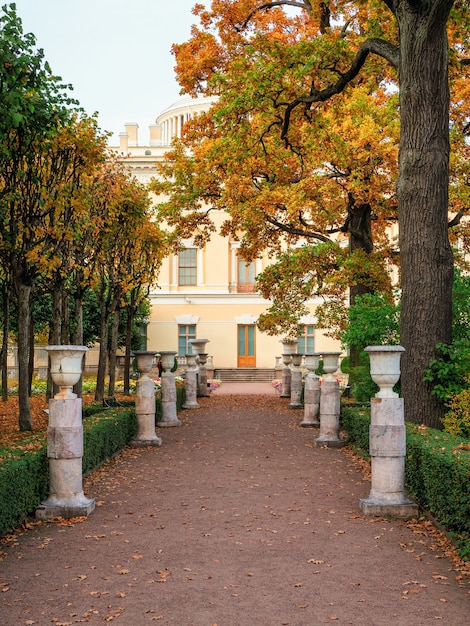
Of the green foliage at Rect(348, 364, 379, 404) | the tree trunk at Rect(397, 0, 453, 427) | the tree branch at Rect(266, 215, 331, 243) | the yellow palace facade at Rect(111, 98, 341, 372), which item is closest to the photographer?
the tree trunk at Rect(397, 0, 453, 427)

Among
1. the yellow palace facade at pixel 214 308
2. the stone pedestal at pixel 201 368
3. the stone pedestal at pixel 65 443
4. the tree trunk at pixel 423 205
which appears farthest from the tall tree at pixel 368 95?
the yellow palace facade at pixel 214 308

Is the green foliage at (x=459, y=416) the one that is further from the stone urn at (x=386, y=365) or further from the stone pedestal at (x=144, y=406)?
the stone pedestal at (x=144, y=406)

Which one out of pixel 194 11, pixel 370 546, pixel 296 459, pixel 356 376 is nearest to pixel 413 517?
pixel 370 546

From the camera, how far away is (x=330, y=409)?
1264cm

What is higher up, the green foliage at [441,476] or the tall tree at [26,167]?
the tall tree at [26,167]

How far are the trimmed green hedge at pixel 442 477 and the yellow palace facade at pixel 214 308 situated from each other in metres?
31.7

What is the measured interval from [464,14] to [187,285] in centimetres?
3077

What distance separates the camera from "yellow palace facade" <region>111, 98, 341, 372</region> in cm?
4072

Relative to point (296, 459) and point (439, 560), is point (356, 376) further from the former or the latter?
point (439, 560)

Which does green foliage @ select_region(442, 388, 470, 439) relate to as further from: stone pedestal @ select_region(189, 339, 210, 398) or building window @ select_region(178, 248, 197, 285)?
building window @ select_region(178, 248, 197, 285)

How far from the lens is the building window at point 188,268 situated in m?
41.6

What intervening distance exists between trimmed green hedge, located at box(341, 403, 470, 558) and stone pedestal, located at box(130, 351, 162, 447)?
Answer: 4.96 meters

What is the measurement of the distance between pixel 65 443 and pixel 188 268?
112 ft

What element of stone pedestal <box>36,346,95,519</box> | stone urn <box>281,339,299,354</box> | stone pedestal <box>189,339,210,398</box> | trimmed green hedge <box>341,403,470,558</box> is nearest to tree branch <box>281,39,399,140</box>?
trimmed green hedge <box>341,403,470,558</box>
